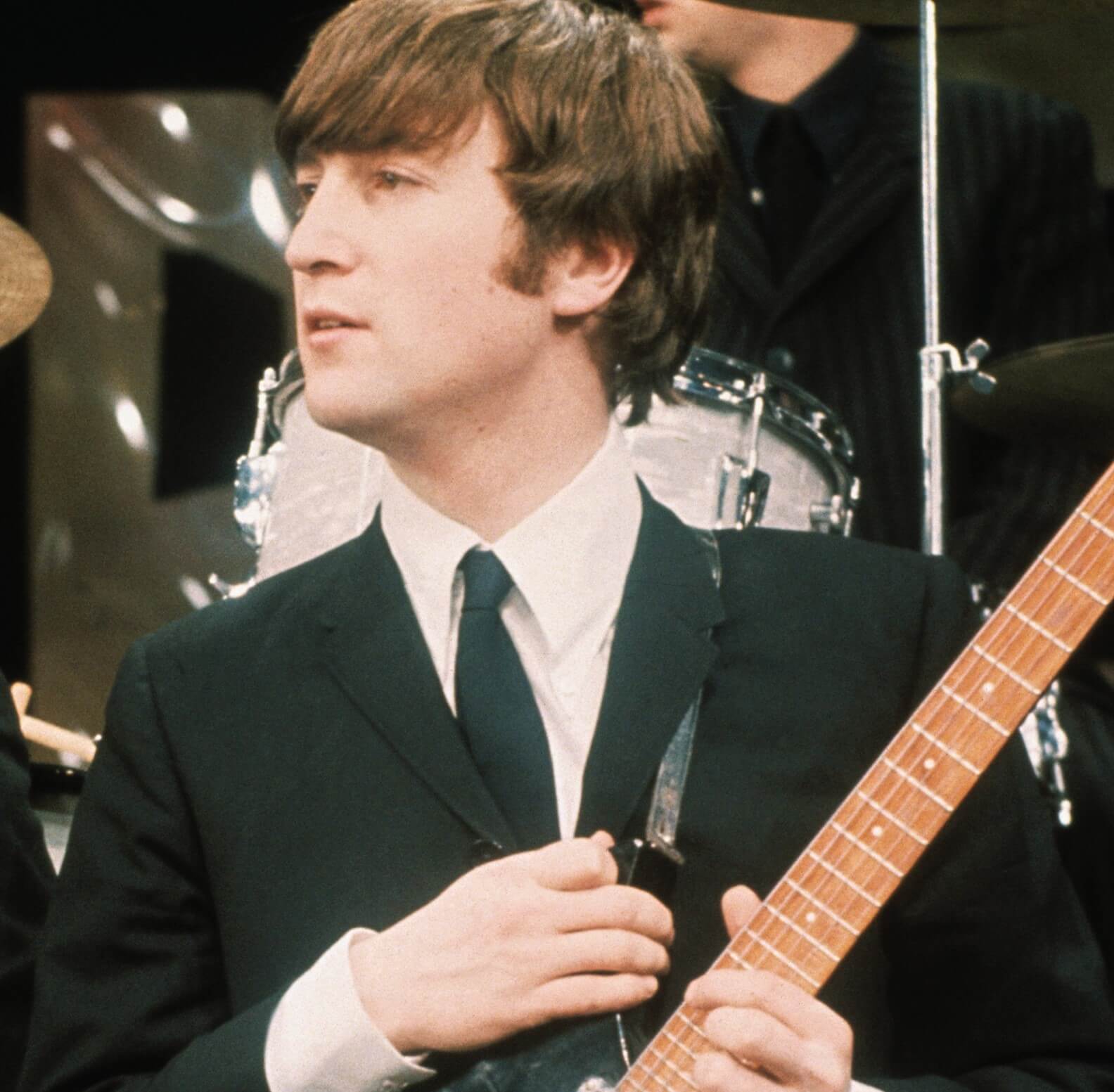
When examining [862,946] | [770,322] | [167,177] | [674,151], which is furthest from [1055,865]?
[167,177]

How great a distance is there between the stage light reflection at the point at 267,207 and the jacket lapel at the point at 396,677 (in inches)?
133

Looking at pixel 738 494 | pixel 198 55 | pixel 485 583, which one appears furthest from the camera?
pixel 198 55

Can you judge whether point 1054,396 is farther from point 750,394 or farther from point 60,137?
point 60,137

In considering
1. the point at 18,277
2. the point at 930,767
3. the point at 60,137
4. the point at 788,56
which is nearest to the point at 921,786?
the point at 930,767

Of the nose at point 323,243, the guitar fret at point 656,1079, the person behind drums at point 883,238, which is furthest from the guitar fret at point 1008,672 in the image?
the person behind drums at point 883,238

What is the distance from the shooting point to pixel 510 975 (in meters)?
1.18

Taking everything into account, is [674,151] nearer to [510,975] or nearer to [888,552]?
[888,552]

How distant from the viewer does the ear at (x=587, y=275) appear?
4.93 feet

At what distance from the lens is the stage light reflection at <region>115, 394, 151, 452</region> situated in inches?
186

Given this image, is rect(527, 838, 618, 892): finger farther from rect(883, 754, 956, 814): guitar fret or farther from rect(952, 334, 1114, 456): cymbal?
rect(952, 334, 1114, 456): cymbal

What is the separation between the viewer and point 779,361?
2.59 m

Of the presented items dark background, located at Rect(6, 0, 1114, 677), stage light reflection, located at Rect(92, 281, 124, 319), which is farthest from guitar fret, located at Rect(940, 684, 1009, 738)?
stage light reflection, located at Rect(92, 281, 124, 319)

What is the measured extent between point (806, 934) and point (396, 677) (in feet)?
1.32

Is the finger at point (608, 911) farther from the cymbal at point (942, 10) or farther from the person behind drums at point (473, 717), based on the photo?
the cymbal at point (942, 10)
